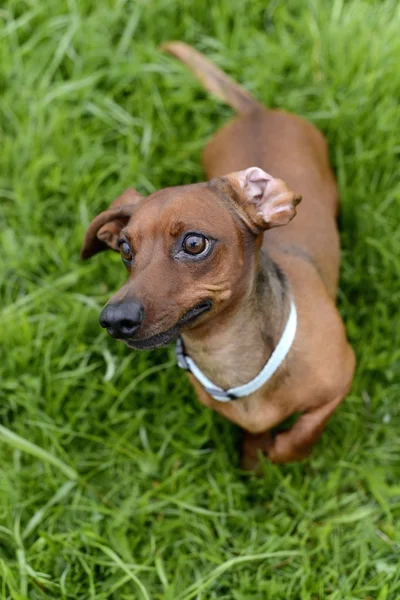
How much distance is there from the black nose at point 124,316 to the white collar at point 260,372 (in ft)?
2.16

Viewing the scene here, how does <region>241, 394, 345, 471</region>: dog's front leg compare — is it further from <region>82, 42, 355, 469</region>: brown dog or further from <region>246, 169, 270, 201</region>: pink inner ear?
<region>246, 169, 270, 201</region>: pink inner ear

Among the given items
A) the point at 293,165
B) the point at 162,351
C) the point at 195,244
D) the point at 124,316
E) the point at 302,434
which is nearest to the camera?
the point at 124,316

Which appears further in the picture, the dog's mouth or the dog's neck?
the dog's neck

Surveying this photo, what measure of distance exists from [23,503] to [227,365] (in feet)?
4.14

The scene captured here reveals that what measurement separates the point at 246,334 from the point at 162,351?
111 cm

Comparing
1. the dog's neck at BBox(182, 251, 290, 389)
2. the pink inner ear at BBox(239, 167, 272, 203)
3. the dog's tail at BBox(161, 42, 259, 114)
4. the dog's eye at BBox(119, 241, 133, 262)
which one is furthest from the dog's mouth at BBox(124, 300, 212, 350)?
the dog's tail at BBox(161, 42, 259, 114)

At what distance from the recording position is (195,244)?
2.67 meters

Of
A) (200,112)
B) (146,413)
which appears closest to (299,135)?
(200,112)

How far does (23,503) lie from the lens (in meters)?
3.64

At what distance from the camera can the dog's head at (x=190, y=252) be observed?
102 inches

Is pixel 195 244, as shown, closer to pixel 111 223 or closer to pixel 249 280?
pixel 249 280

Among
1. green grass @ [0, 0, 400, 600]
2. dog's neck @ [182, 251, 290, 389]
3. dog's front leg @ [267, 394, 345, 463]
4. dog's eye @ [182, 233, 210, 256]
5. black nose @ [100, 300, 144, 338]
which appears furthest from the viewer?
green grass @ [0, 0, 400, 600]

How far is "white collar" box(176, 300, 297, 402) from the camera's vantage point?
3.11 m

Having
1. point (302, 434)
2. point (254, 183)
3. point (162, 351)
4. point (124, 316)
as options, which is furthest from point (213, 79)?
point (124, 316)
